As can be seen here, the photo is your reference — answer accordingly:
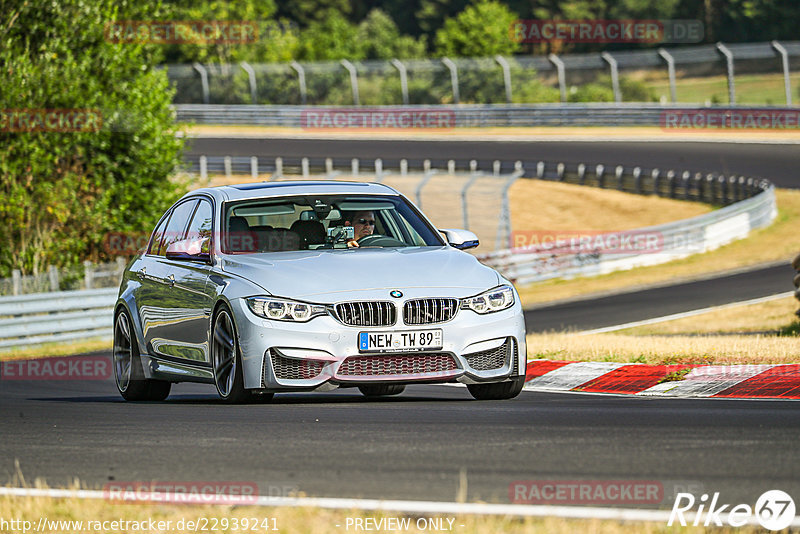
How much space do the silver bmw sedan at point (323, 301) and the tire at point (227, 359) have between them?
0.04 ft

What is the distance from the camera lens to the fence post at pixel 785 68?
161 ft

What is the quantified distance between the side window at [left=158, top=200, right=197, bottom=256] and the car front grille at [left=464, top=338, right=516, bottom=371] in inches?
117

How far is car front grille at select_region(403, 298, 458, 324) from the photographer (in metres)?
8.74

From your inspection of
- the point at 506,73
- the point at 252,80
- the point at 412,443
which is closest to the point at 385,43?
the point at 252,80

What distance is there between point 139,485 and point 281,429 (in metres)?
1.87

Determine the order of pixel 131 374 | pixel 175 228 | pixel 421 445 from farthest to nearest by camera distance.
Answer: pixel 175 228 < pixel 131 374 < pixel 421 445

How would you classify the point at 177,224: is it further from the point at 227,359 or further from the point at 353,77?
the point at 353,77

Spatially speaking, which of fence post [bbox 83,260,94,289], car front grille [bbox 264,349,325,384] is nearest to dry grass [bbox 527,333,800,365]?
car front grille [bbox 264,349,325,384]

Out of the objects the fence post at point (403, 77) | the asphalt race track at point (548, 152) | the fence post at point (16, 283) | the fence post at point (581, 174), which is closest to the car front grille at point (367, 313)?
the fence post at point (16, 283)

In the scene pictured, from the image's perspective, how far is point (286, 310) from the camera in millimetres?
8711

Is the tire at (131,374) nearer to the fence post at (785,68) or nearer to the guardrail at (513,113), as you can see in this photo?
the fence post at (785,68)

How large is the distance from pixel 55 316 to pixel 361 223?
13515 millimetres

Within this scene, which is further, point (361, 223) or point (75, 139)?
point (75, 139)

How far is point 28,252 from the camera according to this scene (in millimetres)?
30312
